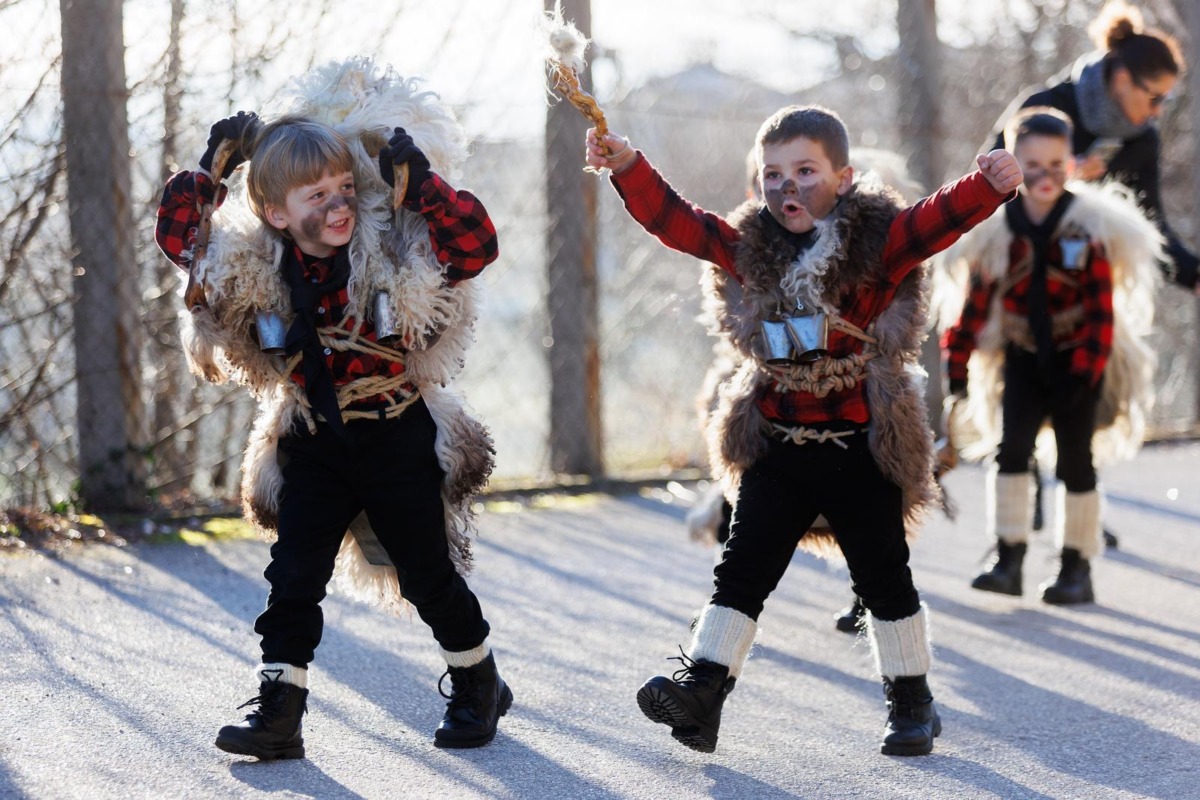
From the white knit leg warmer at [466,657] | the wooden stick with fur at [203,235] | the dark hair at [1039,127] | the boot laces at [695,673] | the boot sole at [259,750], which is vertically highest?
the dark hair at [1039,127]

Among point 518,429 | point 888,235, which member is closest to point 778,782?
point 888,235

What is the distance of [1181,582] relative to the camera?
19.0 ft

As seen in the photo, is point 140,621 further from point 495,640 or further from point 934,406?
point 934,406

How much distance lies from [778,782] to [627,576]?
7.67 feet

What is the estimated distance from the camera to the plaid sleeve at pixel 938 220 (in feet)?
11.4

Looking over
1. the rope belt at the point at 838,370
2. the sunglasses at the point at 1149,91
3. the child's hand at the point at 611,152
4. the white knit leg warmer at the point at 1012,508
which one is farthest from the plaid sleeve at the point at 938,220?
the sunglasses at the point at 1149,91

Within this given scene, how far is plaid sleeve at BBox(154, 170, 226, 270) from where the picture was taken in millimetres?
3604

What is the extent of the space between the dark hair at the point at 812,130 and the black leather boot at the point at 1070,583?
7.58 ft

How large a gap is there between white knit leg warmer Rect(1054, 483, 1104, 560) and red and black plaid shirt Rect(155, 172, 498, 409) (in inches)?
110

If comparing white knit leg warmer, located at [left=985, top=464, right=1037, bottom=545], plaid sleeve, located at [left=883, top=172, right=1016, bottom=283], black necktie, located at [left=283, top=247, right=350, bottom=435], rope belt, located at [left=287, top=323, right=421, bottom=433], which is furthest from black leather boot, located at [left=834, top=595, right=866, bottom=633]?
black necktie, located at [left=283, top=247, right=350, bottom=435]

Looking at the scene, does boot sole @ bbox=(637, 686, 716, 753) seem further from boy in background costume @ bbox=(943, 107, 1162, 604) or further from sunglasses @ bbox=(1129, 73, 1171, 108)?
sunglasses @ bbox=(1129, 73, 1171, 108)

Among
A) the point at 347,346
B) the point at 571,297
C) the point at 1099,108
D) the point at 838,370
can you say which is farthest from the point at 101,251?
the point at 1099,108

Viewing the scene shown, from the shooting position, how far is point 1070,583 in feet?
17.7

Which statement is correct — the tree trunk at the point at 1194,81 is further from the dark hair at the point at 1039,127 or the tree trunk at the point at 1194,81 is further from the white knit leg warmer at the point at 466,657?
the white knit leg warmer at the point at 466,657
